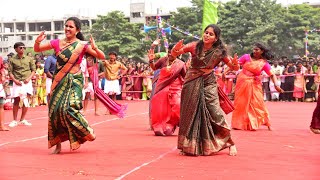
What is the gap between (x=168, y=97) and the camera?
11.0 metres

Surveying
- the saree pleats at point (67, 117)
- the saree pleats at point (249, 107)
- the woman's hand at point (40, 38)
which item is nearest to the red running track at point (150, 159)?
the saree pleats at point (67, 117)

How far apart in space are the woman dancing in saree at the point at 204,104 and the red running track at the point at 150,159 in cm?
20

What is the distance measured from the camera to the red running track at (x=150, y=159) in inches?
257

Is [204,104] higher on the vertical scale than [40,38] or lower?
lower

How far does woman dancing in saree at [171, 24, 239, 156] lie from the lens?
26.8ft

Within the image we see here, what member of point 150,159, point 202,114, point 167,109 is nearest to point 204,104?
point 202,114

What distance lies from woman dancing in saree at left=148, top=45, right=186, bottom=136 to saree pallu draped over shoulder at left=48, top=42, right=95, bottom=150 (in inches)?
96.2

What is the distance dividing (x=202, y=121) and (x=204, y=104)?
0.23 metres

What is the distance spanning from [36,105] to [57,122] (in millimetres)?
14592

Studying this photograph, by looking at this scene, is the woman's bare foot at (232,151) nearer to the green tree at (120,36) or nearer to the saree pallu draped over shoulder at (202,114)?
the saree pallu draped over shoulder at (202,114)

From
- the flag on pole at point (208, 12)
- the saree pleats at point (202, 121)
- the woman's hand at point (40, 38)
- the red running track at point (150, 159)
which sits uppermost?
the flag on pole at point (208, 12)

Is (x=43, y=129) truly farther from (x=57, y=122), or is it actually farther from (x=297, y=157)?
(x=297, y=157)

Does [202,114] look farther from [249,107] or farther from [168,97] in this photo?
[249,107]

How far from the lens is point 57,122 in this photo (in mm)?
8312
